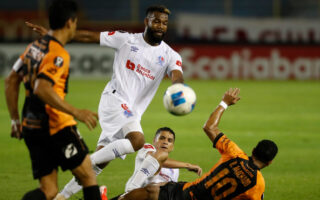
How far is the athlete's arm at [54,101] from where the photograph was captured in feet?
15.3

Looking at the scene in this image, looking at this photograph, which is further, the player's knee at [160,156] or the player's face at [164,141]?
the player's face at [164,141]

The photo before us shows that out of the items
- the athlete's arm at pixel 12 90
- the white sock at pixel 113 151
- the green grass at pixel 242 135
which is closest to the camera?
the athlete's arm at pixel 12 90

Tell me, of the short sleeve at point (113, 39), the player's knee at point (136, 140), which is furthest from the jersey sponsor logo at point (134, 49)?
the player's knee at point (136, 140)

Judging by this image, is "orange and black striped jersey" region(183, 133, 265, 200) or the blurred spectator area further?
the blurred spectator area

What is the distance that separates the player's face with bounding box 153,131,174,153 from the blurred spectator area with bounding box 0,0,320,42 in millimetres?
19286

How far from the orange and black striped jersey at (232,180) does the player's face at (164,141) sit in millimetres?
1245

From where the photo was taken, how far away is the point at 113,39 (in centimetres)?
705

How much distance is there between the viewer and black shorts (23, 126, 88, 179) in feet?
16.1

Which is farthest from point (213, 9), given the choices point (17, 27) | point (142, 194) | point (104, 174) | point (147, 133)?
point (142, 194)

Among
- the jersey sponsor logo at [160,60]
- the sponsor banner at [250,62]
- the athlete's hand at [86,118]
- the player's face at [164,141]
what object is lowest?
the sponsor banner at [250,62]

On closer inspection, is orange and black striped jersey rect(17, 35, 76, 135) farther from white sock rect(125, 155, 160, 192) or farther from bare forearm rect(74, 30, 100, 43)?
bare forearm rect(74, 30, 100, 43)

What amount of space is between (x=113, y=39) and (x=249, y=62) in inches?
765

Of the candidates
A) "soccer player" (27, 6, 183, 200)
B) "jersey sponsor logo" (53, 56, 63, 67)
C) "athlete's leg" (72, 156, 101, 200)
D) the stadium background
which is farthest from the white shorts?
the stadium background

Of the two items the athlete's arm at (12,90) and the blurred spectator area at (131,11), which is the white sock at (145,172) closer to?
the athlete's arm at (12,90)
